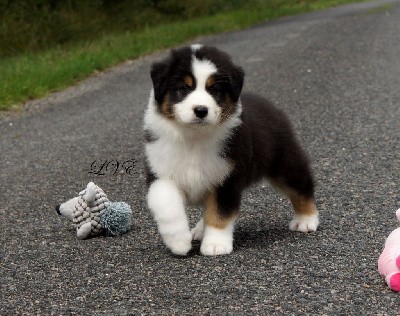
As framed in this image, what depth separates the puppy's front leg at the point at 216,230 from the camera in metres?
5.27

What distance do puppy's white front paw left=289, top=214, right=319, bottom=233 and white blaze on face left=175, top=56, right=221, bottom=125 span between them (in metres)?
1.16

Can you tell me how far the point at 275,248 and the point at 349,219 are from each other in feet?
2.92

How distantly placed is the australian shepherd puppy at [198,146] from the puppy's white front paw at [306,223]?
587 millimetres

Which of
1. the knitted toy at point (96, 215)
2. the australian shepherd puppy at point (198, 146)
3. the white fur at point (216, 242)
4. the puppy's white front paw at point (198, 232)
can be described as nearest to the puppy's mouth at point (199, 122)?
the australian shepherd puppy at point (198, 146)

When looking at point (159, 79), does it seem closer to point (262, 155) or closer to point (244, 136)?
point (244, 136)

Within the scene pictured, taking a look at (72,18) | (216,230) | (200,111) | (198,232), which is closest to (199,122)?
(200,111)

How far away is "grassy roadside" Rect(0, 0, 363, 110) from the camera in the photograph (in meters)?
13.3

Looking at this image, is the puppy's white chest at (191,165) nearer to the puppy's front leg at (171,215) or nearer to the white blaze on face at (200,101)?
the puppy's front leg at (171,215)

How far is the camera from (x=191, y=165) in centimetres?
530

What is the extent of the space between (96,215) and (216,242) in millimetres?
1079

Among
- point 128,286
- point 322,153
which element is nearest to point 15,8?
point 322,153

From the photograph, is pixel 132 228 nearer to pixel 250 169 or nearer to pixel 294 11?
pixel 250 169

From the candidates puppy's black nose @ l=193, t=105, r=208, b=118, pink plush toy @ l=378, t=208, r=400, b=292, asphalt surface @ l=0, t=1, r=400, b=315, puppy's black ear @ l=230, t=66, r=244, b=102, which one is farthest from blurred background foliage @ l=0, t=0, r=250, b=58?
pink plush toy @ l=378, t=208, r=400, b=292

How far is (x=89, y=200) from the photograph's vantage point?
19.9ft
